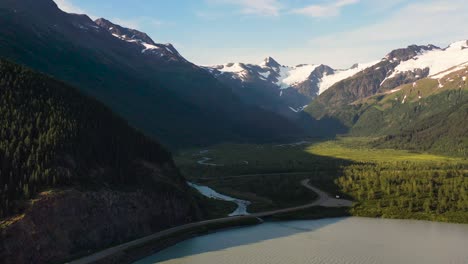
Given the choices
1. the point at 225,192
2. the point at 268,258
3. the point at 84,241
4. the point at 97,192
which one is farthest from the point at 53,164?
the point at 225,192

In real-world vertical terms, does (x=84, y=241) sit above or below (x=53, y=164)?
below

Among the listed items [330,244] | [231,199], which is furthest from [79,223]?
[231,199]

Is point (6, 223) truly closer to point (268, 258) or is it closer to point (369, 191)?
point (268, 258)

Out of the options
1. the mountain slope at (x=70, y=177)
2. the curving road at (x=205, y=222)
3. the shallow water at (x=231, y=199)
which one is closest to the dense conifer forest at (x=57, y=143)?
the mountain slope at (x=70, y=177)

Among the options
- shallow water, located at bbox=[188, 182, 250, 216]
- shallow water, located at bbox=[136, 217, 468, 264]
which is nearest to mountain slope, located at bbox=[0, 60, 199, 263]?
shallow water, located at bbox=[136, 217, 468, 264]

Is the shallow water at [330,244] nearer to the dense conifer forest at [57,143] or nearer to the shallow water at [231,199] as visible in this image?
the shallow water at [231,199]

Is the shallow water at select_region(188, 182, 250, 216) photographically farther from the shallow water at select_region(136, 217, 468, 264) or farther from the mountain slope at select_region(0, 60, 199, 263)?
the mountain slope at select_region(0, 60, 199, 263)

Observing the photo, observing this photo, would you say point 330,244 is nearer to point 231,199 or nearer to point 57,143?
point 57,143
